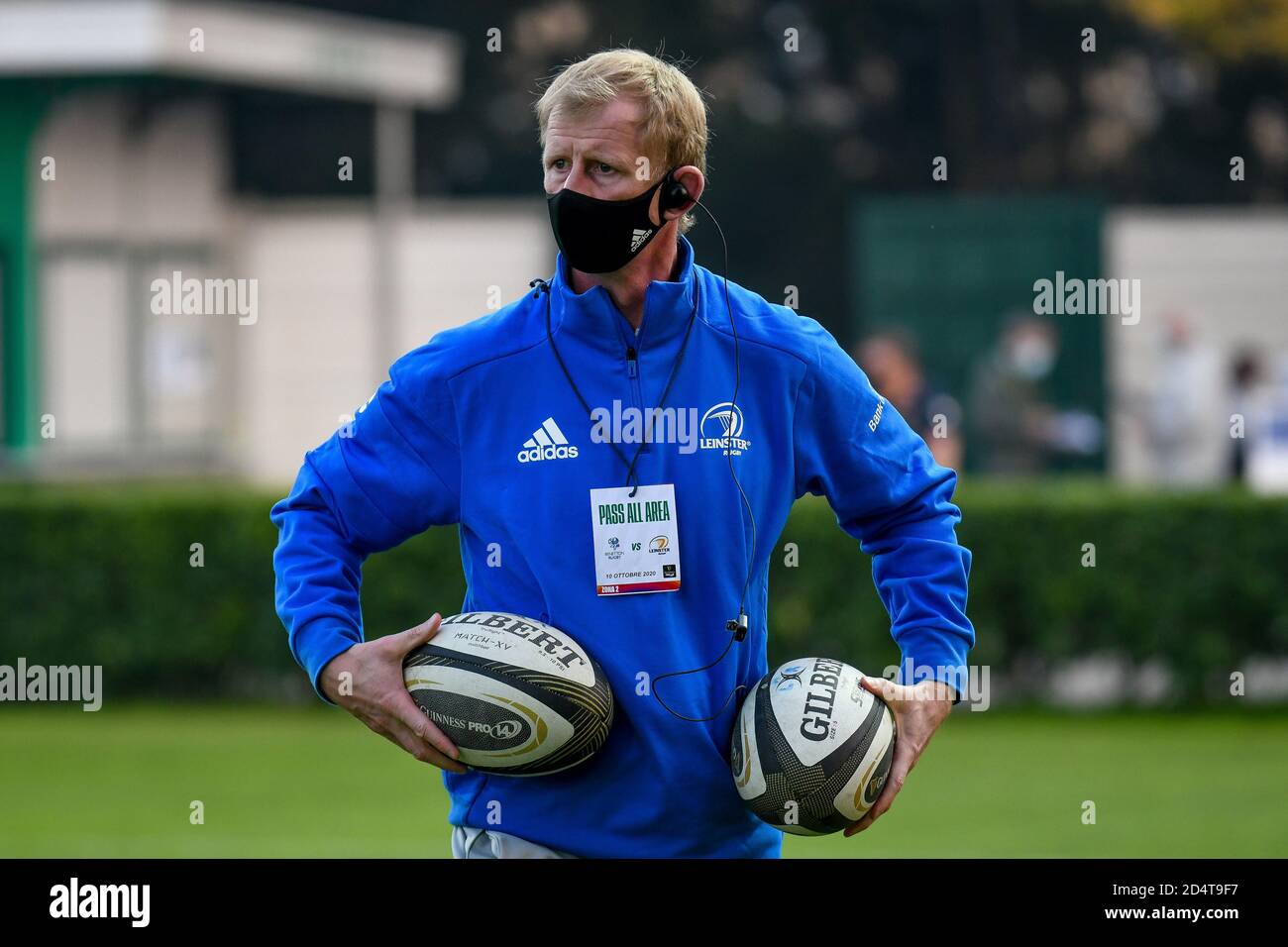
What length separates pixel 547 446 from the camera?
154 inches

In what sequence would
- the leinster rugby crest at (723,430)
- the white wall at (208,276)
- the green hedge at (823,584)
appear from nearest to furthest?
the leinster rugby crest at (723,430), the green hedge at (823,584), the white wall at (208,276)

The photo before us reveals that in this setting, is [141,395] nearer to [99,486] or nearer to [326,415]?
[326,415]

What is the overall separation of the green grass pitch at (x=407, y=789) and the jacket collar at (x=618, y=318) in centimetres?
548

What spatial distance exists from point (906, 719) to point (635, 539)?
2.23 ft

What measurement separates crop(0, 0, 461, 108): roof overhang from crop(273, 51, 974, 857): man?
53.5 feet

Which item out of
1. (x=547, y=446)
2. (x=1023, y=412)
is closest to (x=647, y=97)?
(x=547, y=446)

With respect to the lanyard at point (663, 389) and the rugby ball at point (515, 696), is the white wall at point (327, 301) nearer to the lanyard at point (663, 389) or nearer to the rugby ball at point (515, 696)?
→ the lanyard at point (663, 389)

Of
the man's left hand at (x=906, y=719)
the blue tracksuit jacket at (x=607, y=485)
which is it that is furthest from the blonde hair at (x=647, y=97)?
the man's left hand at (x=906, y=719)

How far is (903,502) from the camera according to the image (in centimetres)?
418

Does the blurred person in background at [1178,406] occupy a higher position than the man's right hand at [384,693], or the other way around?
the blurred person in background at [1178,406]

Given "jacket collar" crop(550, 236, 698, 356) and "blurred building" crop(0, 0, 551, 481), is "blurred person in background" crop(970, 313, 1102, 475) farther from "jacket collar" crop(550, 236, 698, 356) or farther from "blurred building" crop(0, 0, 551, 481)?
"jacket collar" crop(550, 236, 698, 356)

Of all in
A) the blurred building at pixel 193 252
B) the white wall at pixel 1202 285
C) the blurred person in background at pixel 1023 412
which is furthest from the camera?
the white wall at pixel 1202 285

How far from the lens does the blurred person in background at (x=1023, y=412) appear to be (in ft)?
57.2

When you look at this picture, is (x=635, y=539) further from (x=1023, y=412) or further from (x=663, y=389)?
(x=1023, y=412)
